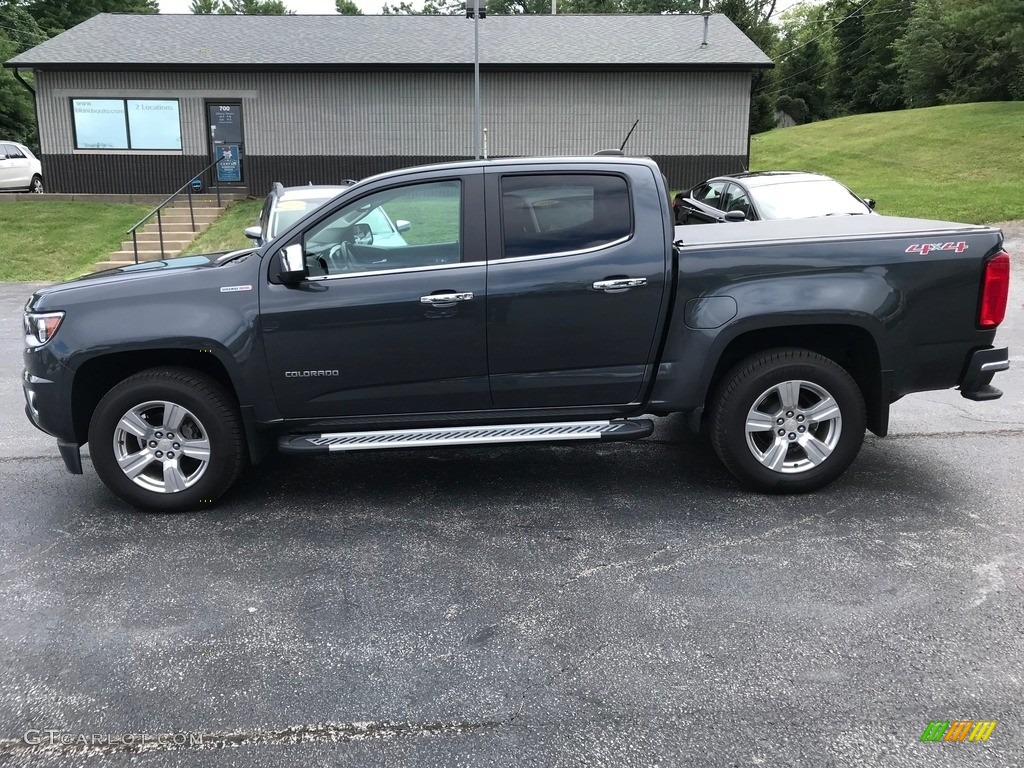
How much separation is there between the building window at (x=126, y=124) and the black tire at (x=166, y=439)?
20503 millimetres

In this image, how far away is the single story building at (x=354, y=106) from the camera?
2216 cm

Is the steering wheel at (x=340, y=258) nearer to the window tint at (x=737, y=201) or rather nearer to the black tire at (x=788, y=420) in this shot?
the black tire at (x=788, y=420)

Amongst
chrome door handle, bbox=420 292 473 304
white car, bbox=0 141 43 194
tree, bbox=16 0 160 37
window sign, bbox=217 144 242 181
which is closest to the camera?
chrome door handle, bbox=420 292 473 304

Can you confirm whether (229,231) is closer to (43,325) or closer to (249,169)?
(249,169)

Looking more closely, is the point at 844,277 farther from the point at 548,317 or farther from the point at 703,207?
the point at 703,207

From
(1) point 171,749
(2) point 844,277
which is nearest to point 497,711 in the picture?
(1) point 171,749

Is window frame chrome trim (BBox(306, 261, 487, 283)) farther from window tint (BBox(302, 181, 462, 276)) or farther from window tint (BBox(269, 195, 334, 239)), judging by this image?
window tint (BBox(269, 195, 334, 239))

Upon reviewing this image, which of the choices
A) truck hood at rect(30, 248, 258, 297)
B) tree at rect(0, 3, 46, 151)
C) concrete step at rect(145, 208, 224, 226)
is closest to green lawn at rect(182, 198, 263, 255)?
concrete step at rect(145, 208, 224, 226)

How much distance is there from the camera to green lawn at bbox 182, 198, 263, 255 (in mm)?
17734

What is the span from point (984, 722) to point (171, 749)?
2690 millimetres

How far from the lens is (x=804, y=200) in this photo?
11.2 metres

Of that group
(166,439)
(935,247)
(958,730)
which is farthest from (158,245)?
(958,730)

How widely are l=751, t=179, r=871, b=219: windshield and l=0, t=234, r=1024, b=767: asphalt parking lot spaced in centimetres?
597

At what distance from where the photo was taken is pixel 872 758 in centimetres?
268
